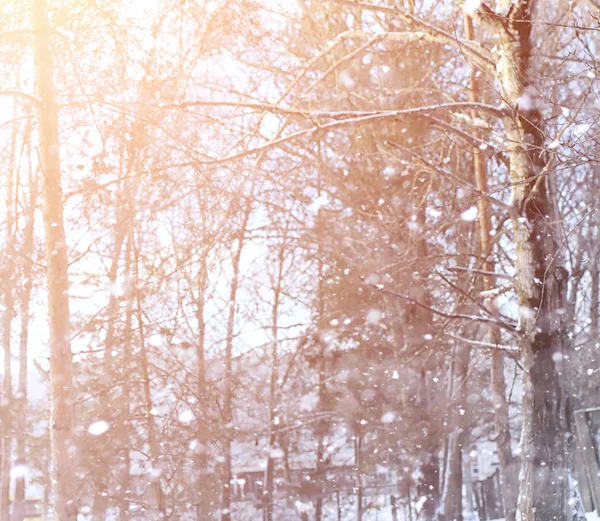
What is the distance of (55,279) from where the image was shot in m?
5.46

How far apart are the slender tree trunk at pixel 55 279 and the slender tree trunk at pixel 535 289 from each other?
11.9ft

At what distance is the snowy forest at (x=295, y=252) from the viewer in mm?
5621

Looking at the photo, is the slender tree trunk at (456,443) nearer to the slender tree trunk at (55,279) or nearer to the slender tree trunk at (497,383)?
the slender tree trunk at (497,383)

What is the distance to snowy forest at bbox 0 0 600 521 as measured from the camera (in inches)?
221

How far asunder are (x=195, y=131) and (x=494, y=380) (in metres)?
4.99

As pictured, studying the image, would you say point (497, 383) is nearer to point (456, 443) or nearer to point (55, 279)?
point (456, 443)

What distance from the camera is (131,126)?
18.5 feet

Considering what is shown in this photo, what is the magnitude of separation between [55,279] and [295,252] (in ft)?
20.0

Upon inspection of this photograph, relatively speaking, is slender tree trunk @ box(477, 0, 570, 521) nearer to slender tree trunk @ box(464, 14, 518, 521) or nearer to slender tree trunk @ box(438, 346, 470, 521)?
slender tree trunk @ box(464, 14, 518, 521)

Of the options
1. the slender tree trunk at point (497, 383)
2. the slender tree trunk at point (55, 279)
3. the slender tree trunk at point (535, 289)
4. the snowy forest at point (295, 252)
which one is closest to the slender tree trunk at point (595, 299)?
the snowy forest at point (295, 252)

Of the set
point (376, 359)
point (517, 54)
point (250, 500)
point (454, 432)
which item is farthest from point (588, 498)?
point (517, 54)

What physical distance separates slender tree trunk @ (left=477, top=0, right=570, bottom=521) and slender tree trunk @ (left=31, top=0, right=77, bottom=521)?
3.62 m

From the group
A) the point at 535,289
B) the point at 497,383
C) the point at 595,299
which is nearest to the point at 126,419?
the point at 497,383

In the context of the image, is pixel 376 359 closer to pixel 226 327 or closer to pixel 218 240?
pixel 226 327
